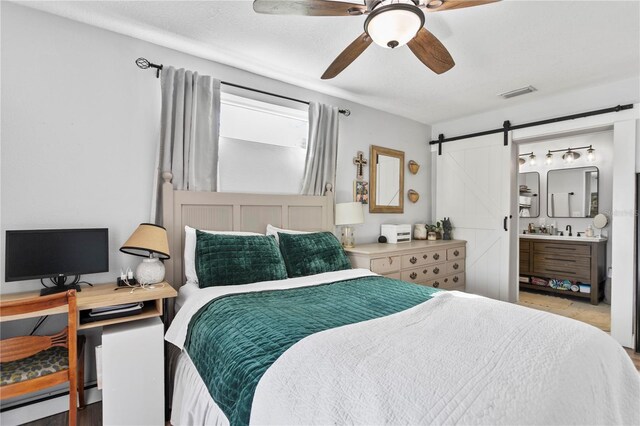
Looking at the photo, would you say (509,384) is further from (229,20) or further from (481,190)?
(481,190)

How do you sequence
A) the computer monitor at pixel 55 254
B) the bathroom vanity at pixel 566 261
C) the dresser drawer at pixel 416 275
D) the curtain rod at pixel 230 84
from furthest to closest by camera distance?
1. the bathroom vanity at pixel 566 261
2. the dresser drawer at pixel 416 275
3. the curtain rod at pixel 230 84
4. the computer monitor at pixel 55 254

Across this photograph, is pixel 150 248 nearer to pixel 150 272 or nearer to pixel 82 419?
pixel 150 272

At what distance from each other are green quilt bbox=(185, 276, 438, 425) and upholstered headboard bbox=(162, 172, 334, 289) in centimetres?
81

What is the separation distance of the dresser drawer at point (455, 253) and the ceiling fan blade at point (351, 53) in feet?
9.02

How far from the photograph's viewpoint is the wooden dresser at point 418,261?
308 cm

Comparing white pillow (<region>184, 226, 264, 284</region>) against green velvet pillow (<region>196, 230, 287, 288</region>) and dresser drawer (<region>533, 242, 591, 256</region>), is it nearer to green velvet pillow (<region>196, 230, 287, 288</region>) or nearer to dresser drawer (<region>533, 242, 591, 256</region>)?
green velvet pillow (<region>196, 230, 287, 288</region>)

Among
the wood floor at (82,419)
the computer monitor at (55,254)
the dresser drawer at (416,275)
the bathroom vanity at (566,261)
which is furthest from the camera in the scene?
the bathroom vanity at (566,261)

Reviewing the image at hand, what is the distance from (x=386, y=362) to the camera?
1.04 m

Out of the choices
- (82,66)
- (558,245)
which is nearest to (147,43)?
(82,66)

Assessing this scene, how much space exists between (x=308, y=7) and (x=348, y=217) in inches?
78.5

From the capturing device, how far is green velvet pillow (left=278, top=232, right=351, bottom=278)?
248 cm

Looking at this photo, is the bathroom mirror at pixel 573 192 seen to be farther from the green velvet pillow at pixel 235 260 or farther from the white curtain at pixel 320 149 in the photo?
the green velvet pillow at pixel 235 260

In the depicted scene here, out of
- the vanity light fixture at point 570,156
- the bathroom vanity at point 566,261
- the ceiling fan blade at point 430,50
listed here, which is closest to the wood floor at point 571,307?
the bathroom vanity at point 566,261

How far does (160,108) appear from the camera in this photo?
2412 mm
